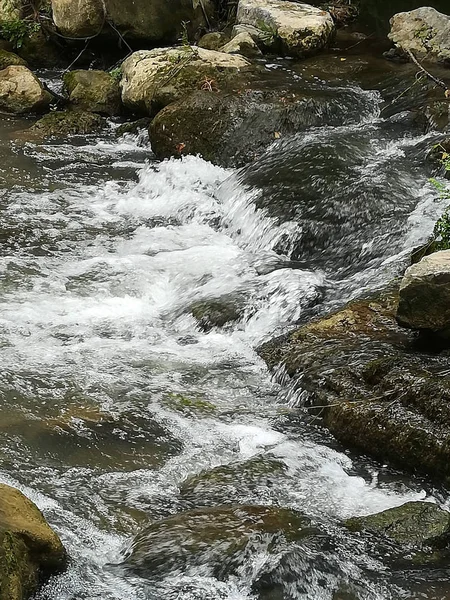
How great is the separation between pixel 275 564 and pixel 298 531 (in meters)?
0.31

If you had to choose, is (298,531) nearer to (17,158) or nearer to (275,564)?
(275,564)

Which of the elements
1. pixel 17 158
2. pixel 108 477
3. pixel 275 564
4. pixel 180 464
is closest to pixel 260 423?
pixel 180 464

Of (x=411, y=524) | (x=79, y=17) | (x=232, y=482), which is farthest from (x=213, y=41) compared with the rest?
(x=411, y=524)

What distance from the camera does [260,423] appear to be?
206 inches

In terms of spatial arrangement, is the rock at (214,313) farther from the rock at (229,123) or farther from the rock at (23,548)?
the rock at (229,123)

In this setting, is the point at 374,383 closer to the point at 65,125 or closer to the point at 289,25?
the point at 65,125

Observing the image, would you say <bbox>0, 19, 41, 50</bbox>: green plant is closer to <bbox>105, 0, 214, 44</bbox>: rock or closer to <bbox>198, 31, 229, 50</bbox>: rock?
<bbox>105, 0, 214, 44</bbox>: rock

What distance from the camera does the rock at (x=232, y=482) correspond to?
445 centimetres

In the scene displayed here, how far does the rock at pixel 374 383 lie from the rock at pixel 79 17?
8.75 m

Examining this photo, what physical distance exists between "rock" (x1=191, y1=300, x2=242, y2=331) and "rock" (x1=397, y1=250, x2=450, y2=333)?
72.1 inches

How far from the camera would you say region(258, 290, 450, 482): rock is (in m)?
4.66

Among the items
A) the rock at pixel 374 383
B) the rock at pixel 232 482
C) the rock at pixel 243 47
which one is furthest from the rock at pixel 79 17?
the rock at pixel 232 482

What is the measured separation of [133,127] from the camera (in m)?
11.1

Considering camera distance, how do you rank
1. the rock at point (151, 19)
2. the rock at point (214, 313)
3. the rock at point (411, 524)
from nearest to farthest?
the rock at point (411, 524) → the rock at point (214, 313) → the rock at point (151, 19)
